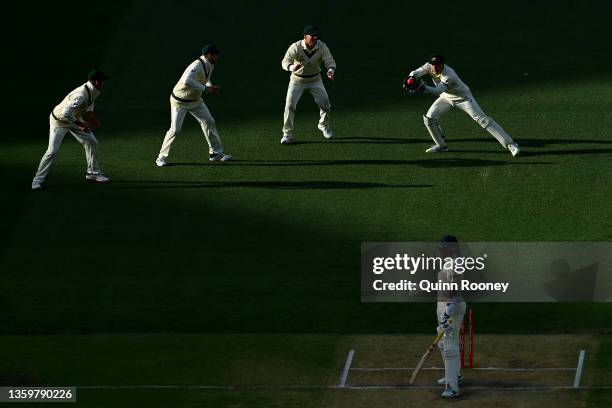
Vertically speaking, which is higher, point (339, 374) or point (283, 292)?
point (283, 292)

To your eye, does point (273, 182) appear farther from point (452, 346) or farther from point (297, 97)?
point (452, 346)

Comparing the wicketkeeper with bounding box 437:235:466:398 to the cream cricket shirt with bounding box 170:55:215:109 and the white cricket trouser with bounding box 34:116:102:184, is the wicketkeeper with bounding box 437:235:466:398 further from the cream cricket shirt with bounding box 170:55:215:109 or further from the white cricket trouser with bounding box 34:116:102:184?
the white cricket trouser with bounding box 34:116:102:184

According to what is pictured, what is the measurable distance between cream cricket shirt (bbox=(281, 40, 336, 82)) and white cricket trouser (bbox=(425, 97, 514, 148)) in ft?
7.72

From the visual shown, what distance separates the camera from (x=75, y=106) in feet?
93.6

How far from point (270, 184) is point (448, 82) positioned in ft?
13.6

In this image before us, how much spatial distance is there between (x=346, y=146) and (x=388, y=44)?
6.05m

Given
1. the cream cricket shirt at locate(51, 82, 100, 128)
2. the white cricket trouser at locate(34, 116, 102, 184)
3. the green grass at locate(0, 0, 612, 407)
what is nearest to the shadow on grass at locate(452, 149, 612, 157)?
the green grass at locate(0, 0, 612, 407)

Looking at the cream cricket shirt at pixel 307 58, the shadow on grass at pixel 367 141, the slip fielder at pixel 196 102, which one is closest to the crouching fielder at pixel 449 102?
the shadow on grass at pixel 367 141

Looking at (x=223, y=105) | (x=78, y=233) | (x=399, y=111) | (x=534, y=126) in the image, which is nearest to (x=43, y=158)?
(x=78, y=233)

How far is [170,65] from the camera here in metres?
35.8

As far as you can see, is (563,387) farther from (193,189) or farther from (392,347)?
(193,189)

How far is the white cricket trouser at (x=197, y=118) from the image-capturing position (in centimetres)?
2998

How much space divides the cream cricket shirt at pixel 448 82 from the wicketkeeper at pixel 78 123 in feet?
20.9

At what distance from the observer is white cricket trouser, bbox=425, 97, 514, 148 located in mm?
30016
